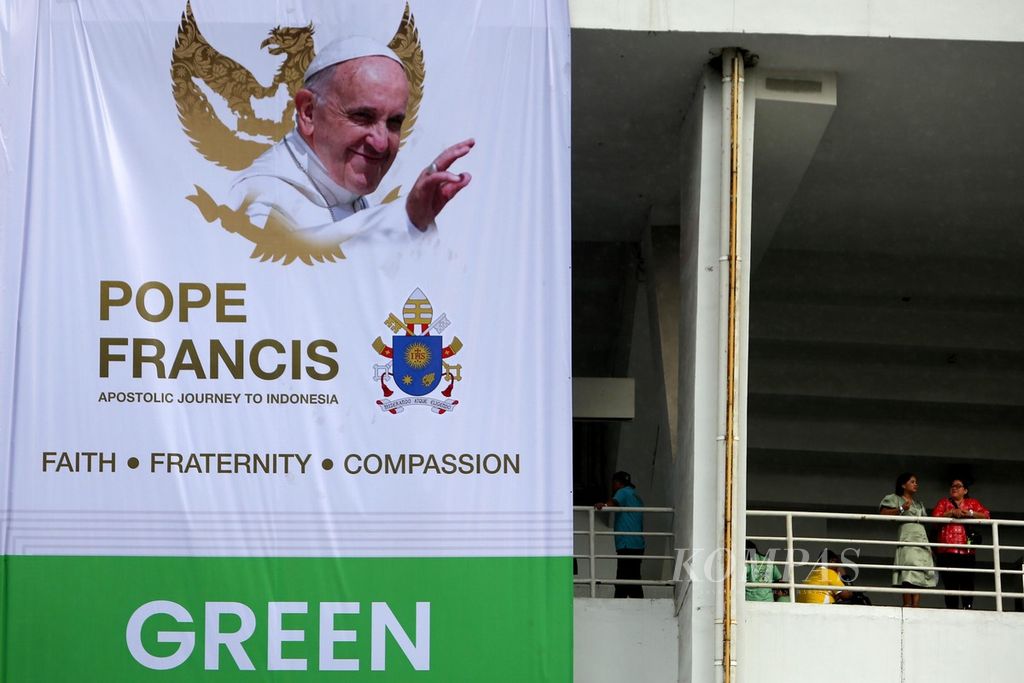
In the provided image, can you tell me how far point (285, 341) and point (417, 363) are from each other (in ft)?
3.21

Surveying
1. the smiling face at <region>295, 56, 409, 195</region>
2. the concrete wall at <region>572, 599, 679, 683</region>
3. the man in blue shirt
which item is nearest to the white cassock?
the smiling face at <region>295, 56, 409, 195</region>

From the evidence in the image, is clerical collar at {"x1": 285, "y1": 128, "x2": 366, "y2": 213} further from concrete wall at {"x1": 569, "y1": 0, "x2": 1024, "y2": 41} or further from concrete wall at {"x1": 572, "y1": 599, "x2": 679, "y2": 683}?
concrete wall at {"x1": 572, "y1": 599, "x2": 679, "y2": 683}

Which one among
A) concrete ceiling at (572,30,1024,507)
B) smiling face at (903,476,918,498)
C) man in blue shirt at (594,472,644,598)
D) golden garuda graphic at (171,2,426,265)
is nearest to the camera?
golden garuda graphic at (171,2,426,265)

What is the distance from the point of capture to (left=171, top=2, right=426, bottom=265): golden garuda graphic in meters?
12.2

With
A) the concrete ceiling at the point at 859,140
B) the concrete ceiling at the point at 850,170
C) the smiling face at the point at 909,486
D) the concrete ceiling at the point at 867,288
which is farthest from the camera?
the concrete ceiling at the point at 867,288

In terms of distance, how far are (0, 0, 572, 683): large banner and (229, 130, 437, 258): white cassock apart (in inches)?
0.7

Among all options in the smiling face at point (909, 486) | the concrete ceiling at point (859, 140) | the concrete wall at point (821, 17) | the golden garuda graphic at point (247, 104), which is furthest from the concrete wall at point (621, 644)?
the concrete wall at point (821, 17)

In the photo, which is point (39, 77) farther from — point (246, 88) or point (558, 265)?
point (558, 265)

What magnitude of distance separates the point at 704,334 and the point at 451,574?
2.76m

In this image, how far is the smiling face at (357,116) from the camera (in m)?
12.4

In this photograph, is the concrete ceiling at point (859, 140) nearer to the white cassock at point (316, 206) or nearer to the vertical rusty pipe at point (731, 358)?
the vertical rusty pipe at point (731, 358)

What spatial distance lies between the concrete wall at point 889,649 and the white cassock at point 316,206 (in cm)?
391

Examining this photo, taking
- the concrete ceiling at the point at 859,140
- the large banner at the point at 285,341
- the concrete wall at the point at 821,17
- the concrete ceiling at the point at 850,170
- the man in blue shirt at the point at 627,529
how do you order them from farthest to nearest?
the man in blue shirt at the point at 627,529
the concrete ceiling at the point at 850,170
the concrete ceiling at the point at 859,140
the concrete wall at the point at 821,17
the large banner at the point at 285,341

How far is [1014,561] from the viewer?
20.2 m
